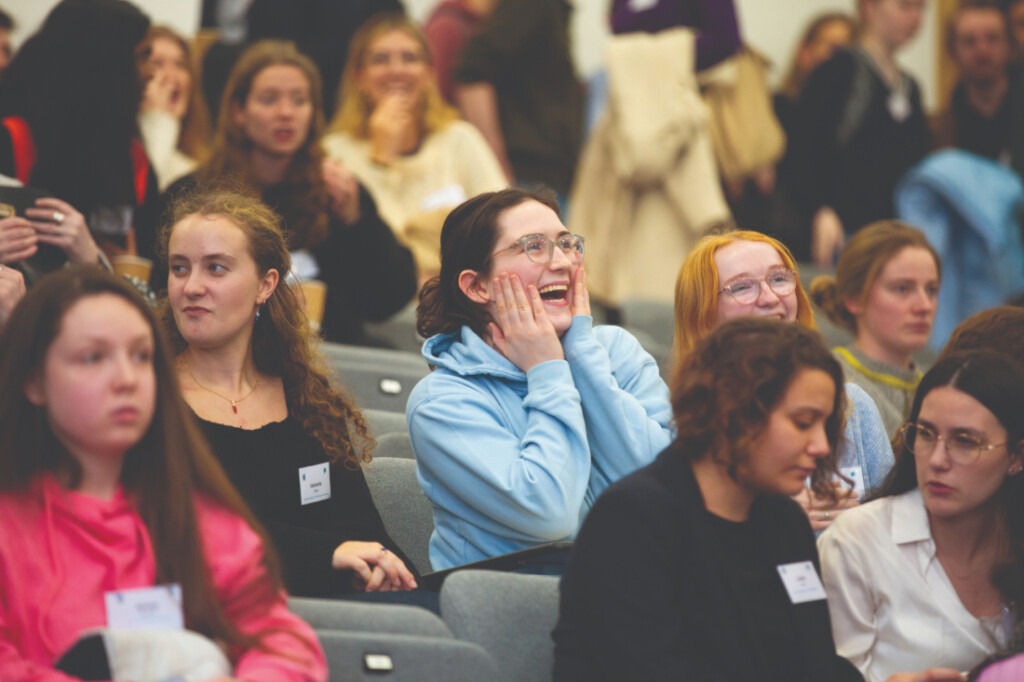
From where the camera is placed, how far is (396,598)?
299 cm

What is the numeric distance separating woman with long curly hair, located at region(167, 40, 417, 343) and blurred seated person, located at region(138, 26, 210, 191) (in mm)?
514

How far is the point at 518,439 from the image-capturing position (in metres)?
3.27

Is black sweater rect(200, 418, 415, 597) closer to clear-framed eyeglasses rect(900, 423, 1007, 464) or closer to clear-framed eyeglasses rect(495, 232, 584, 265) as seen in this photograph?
clear-framed eyeglasses rect(495, 232, 584, 265)

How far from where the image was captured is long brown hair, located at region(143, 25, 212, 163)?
555 cm

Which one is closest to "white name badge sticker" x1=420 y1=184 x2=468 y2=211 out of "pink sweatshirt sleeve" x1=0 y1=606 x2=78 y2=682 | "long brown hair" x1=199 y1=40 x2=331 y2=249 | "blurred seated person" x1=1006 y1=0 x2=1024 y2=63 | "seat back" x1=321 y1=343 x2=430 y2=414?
"long brown hair" x1=199 y1=40 x2=331 y2=249

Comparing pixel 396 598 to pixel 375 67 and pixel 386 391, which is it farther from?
pixel 375 67

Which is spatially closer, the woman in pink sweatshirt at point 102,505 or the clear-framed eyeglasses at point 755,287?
the woman in pink sweatshirt at point 102,505

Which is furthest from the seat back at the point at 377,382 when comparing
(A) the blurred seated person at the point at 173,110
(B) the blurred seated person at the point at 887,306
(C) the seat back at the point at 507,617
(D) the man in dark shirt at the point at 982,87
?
(D) the man in dark shirt at the point at 982,87

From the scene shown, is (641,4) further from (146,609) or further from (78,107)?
(146,609)

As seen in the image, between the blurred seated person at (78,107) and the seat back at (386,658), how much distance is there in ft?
6.26

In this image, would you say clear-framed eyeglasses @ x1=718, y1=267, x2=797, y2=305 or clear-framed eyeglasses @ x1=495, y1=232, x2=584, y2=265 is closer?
clear-framed eyeglasses @ x1=495, y1=232, x2=584, y2=265

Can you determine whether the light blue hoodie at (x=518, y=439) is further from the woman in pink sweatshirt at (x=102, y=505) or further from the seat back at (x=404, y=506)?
the woman in pink sweatshirt at (x=102, y=505)

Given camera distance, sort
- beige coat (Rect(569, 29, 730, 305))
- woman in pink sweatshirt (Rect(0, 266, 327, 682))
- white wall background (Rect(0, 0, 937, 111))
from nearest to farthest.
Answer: woman in pink sweatshirt (Rect(0, 266, 327, 682)) → beige coat (Rect(569, 29, 730, 305)) → white wall background (Rect(0, 0, 937, 111))

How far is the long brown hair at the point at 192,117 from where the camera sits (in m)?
5.55
